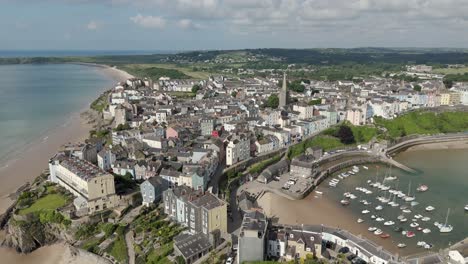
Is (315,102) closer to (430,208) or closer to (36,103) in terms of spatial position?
(430,208)

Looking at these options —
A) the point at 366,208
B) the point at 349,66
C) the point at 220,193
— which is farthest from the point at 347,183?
the point at 349,66

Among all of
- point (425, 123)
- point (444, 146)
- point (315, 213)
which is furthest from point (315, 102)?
point (315, 213)

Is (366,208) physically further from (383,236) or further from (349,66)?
(349,66)

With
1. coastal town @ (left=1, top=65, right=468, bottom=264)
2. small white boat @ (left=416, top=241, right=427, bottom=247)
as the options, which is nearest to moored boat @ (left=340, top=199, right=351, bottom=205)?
coastal town @ (left=1, top=65, right=468, bottom=264)

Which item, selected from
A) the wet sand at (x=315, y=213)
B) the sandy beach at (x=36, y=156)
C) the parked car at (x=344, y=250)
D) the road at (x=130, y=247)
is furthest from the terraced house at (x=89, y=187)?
the parked car at (x=344, y=250)

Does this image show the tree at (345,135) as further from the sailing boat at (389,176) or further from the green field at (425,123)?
the sailing boat at (389,176)

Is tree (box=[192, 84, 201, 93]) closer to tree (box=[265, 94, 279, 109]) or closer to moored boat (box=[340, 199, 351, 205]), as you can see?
tree (box=[265, 94, 279, 109])
